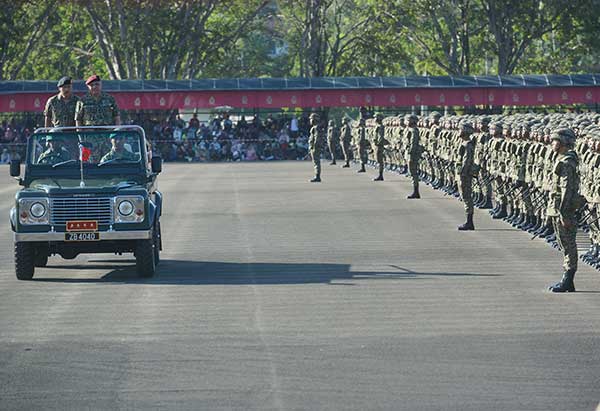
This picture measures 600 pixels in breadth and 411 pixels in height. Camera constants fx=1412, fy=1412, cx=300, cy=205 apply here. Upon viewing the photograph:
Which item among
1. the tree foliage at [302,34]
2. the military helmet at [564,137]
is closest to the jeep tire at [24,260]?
the military helmet at [564,137]

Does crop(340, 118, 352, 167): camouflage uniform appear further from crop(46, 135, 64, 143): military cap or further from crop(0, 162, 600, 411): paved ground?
crop(46, 135, 64, 143): military cap

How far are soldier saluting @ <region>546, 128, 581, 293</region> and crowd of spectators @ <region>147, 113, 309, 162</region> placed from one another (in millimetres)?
44708

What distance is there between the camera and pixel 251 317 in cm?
1310

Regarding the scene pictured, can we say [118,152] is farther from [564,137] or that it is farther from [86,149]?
[564,137]

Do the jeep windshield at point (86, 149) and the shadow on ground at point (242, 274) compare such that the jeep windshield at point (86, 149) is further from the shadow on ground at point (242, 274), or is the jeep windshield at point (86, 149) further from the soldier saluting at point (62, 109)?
the shadow on ground at point (242, 274)

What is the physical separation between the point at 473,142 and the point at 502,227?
1.49 metres

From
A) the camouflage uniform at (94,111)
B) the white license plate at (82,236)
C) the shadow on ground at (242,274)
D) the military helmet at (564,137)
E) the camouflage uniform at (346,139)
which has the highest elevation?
the camouflage uniform at (94,111)

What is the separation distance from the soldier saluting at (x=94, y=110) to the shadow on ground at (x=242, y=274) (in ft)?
6.02

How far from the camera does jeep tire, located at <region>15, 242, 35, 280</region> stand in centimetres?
1609

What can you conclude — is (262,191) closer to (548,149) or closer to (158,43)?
(548,149)

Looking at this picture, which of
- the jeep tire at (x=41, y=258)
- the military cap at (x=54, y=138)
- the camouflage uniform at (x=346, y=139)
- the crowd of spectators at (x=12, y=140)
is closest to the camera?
the jeep tire at (x=41, y=258)

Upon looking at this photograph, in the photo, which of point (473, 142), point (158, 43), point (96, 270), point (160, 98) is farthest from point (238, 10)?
point (96, 270)

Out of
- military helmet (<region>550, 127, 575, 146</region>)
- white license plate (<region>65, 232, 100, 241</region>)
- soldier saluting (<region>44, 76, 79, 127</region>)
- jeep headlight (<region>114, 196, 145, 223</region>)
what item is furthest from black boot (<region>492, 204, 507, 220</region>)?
white license plate (<region>65, 232, 100, 241</region>)

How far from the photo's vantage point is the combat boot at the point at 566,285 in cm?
1473
